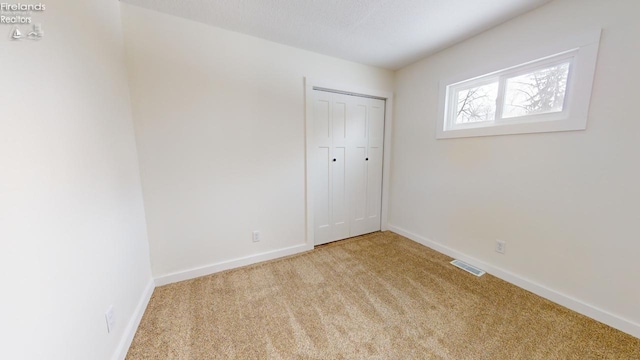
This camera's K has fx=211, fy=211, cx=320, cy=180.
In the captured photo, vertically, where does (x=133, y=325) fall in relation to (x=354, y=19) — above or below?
below

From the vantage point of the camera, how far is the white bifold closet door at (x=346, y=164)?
8.61 feet

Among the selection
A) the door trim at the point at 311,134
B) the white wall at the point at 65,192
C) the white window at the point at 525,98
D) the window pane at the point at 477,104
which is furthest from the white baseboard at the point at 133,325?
the window pane at the point at 477,104

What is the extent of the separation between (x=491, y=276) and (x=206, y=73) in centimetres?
329

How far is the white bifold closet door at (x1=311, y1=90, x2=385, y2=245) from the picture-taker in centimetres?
262

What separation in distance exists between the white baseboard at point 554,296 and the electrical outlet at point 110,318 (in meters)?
2.92

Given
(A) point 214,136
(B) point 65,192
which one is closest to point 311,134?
(A) point 214,136

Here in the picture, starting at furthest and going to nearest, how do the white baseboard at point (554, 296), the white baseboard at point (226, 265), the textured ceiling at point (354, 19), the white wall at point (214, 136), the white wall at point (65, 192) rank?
1. the white baseboard at point (226, 265)
2. the white wall at point (214, 136)
3. the textured ceiling at point (354, 19)
4. the white baseboard at point (554, 296)
5. the white wall at point (65, 192)

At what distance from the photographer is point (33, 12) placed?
813mm

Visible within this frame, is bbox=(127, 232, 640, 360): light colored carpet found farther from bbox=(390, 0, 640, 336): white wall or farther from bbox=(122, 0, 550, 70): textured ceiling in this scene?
bbox=(122, 0, 550, 70): textured ceiling

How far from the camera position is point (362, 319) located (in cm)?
153

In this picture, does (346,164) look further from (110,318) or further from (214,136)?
(110,318)

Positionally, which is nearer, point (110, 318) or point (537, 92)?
point (110, 318)

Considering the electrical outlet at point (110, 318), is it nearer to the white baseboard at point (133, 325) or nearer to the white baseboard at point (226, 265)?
the white baseboard at point (133, 325)

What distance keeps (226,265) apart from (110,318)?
3.30 ft
